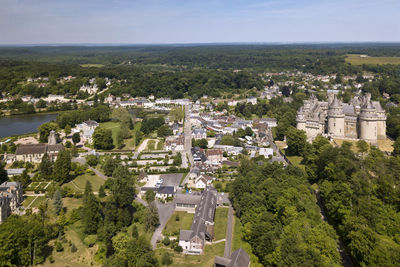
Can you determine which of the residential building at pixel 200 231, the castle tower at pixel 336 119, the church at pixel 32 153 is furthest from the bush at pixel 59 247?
the castle tower at pixel 336 119

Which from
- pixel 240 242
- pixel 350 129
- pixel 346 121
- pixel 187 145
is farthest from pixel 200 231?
pixel 187 145

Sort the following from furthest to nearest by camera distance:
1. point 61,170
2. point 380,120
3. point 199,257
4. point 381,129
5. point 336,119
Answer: point 336,119, point 381,129, point 380,120, point 61,170, point 199,257

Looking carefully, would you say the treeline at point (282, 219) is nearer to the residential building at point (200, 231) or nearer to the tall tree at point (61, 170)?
the residential building at point (200, 231)

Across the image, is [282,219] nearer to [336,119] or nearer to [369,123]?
[369,123]

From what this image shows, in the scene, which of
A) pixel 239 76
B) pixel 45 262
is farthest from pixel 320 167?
pixel 239 76

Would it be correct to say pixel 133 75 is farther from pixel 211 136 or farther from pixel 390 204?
pixel 390 204
